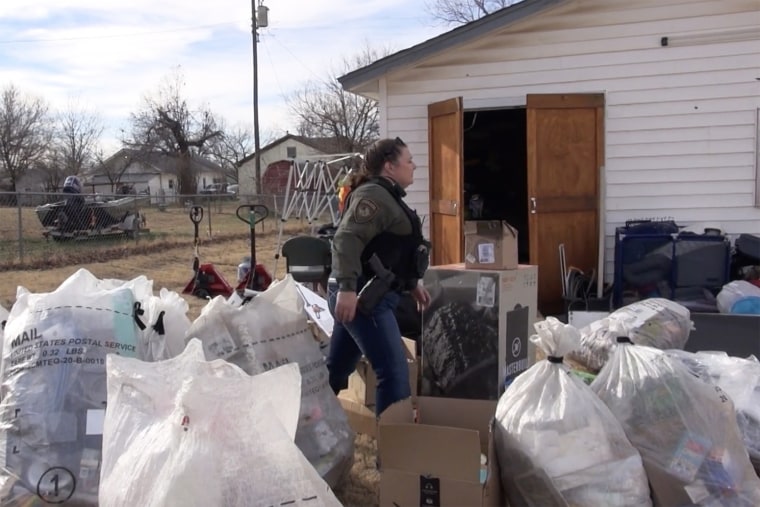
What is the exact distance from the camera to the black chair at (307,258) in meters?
5.83

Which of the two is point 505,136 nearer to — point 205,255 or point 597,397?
point 205,255

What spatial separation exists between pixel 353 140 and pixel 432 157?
866 inches

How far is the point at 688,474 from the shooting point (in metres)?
2.35

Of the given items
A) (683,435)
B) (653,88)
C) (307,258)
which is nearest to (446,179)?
(307,258)

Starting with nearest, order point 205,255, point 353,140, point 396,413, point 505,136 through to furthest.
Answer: point 396,413 → point 505,136 → point 205,255 → point 353,140

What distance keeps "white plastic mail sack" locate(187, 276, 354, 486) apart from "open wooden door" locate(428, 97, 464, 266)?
3.91 m

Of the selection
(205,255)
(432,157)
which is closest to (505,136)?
(432,157)

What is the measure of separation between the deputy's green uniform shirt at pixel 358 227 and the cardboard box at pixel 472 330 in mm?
904

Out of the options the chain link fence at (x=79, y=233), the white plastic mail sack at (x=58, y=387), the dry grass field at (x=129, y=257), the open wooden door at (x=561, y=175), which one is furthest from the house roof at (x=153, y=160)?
the white plastic mail sack at (x=58, y=387)

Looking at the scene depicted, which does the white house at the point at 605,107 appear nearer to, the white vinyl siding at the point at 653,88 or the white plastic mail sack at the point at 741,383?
the white vinyl siding at the point at 653,88

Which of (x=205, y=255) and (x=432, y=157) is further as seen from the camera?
(x=205, y=255)

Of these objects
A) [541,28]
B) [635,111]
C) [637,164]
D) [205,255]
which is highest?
[541,28]

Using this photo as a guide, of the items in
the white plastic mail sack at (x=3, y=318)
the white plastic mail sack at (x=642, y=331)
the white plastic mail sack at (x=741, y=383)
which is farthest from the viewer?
the white plastic mail sack at (x=642, y=331)

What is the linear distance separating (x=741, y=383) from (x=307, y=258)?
3.73m
